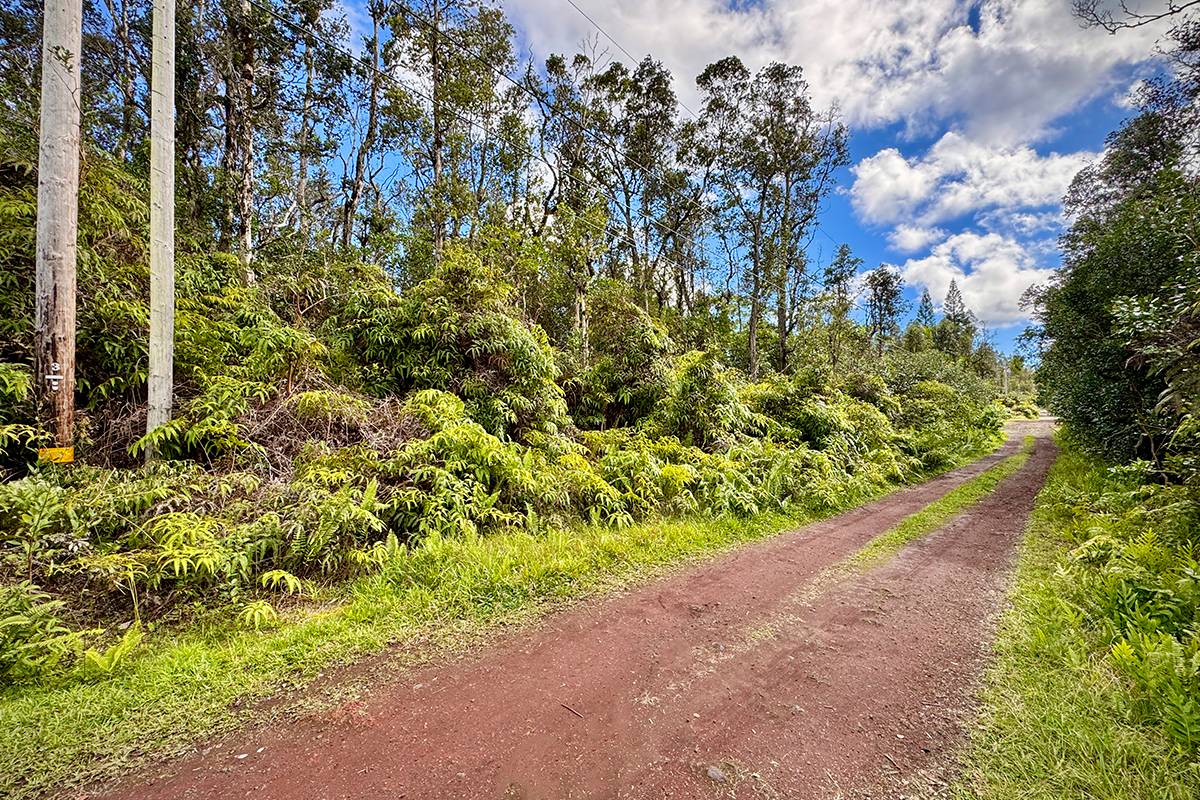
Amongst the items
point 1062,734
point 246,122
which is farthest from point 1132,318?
point 246,122

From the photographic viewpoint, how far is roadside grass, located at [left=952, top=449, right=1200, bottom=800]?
6.18 feet

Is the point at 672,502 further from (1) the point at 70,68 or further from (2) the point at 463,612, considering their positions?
(1) the point at 70,68

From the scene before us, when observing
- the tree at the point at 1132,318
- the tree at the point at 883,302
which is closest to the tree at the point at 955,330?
the tree at the point at 883,302

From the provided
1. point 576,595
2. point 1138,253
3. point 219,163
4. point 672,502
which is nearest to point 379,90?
point 219,163

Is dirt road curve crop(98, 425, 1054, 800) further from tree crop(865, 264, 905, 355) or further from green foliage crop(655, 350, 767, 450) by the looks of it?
tree crop(865, 264, 905, 355)

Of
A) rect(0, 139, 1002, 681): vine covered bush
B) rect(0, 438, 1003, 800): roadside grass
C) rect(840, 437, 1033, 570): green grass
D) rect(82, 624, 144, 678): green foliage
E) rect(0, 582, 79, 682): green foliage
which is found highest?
rect(0, 139, 1002, 681): vine covered bush

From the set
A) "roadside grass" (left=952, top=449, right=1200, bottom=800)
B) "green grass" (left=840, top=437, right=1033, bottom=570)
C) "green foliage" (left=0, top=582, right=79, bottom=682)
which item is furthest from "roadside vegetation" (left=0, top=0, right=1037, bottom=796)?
"roadside grass" (left=952, top=449, right=1200, bottom=800)

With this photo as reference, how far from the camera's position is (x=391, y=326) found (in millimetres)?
6605

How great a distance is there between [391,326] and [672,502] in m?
4.89

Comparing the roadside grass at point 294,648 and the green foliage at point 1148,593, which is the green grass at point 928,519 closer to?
the green foliage at point 1148,593

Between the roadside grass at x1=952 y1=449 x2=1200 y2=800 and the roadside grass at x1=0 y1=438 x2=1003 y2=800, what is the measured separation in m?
2.49

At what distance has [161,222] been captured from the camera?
15.1 feet

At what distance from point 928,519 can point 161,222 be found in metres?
10.5

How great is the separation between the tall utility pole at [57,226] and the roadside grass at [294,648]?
302 centimetres
